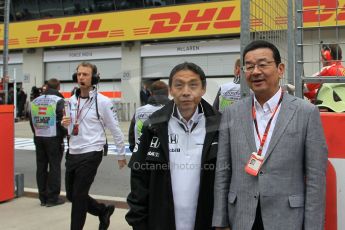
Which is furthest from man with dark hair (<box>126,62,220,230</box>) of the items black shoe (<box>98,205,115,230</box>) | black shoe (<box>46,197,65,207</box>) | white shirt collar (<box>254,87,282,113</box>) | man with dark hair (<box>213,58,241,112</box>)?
black shoe (<box>46,197,65,207</box>)

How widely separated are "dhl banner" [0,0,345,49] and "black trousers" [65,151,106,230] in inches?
697

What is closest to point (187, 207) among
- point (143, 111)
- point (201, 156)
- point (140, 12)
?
point (201, 156)

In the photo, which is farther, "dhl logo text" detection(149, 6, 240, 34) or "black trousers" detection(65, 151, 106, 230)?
"dhl logo text" detection(149, 6, 240, 34)

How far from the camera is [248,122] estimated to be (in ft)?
7.88

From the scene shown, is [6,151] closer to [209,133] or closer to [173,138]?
[173,138]

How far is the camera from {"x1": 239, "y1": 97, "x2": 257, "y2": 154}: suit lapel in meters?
2.35

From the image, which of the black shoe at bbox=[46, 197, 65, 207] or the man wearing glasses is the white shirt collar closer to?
the man wearing glasses

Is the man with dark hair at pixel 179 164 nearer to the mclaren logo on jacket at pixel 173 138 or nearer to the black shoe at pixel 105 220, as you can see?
the mclaren logo on jacket at pixel 173 138

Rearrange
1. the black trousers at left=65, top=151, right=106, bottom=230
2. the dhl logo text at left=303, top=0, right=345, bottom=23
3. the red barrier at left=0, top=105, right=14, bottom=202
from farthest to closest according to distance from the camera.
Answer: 1. the red barrier at left=0, top=105, right=14, bottom=202
2. the black trousers at left=65, top=151, right=106, bottom=230
3. the dhl logo text at left=303, top=0, right=345, bottom=23

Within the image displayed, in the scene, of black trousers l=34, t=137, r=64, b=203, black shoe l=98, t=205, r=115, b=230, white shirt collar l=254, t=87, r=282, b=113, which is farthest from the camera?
black trousers l=34, t=137, r=64, b=203

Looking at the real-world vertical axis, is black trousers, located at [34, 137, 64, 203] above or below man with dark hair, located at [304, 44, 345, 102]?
below

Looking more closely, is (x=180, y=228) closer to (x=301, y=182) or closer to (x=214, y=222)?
(x=214, y=222)

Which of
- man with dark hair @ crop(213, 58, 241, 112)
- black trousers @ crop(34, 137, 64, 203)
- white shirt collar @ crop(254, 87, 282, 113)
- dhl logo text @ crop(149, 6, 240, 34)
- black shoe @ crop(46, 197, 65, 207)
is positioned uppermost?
dhl logo text @ crop(149, 6, 240, 34)

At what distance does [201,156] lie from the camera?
262 centimetres
